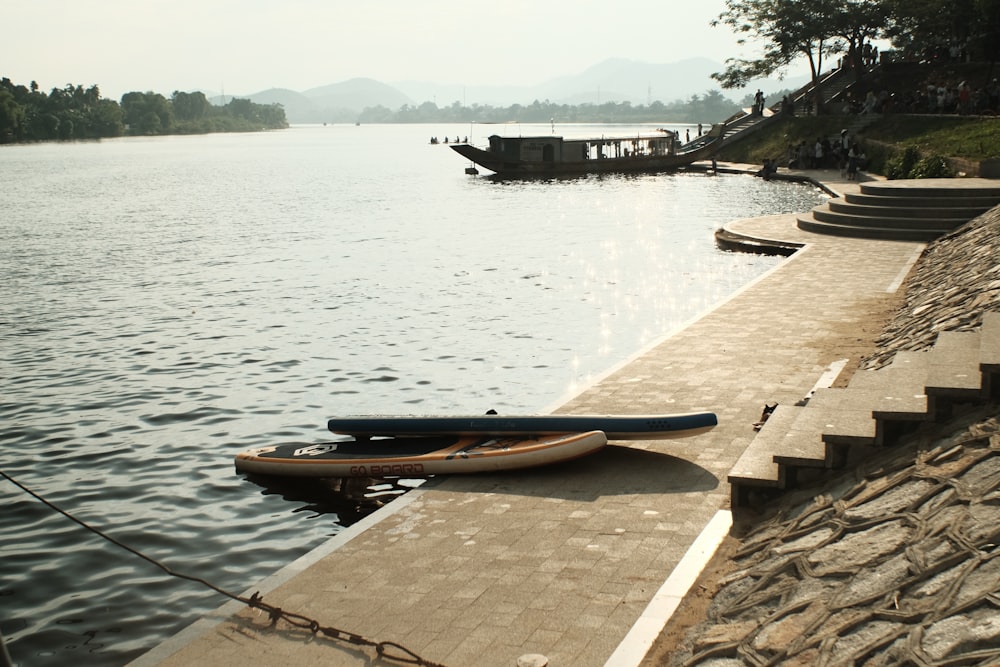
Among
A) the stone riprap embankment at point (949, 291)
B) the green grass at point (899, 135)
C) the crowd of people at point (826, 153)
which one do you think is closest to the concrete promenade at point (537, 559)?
the stone riprap embankment at point (949, 291)

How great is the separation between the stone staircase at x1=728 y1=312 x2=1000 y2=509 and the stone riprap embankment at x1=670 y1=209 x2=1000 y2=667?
5.2 inches

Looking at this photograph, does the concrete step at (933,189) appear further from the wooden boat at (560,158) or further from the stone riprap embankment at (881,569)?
the wooden boat at (560,158)

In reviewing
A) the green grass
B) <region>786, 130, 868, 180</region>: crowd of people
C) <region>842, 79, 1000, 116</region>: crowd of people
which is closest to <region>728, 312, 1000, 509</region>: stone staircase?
the green grass

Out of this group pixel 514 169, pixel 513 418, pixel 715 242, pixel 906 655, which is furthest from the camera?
pixel 514 169

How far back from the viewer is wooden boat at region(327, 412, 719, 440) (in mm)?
10141

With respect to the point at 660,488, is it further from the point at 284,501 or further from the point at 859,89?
the point at 859,89

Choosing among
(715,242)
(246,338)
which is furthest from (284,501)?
(715,242)

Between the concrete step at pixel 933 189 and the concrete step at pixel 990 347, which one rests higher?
the concrete step at pixel 933 189

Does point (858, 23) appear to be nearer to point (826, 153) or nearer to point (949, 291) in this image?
point (826, 153)

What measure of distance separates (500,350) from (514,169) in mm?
52311

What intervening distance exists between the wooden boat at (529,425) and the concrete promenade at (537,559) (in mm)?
334

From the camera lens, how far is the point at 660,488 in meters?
9.41

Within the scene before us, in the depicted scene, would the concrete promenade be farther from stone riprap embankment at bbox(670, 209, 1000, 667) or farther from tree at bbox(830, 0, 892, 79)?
tree at bbox(830, 0, 892, 79)

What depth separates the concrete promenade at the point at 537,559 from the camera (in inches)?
263
